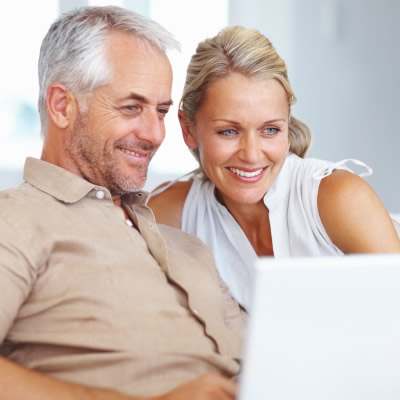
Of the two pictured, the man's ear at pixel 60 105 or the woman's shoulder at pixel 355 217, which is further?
the woman's shoulder at pixel 355 217

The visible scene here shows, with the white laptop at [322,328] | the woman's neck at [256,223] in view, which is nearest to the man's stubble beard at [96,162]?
the woman's neck at [256,223]

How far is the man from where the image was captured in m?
1.24

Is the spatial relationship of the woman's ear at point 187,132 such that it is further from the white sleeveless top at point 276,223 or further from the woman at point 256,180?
the white sleeveless top at point 276,223

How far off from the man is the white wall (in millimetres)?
3518

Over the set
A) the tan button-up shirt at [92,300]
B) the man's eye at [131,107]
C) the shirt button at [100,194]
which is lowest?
the tan button-up shirt at [92,300]

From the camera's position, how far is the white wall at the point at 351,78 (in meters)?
4.98

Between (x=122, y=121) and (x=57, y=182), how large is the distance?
8.7 inches

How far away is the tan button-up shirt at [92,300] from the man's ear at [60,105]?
0.43ft

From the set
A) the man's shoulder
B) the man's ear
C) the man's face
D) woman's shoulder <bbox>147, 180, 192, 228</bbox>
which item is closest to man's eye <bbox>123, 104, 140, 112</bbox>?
the man's face

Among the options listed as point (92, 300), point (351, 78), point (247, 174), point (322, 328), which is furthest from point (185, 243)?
point (351, 78)

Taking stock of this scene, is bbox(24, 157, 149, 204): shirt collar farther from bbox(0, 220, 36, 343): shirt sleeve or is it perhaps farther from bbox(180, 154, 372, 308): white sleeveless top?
bbox(180, 154, 372, 308): white sleeveless top

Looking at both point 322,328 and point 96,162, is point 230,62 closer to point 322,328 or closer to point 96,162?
point 96,162

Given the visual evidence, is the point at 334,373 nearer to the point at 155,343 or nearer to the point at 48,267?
the point at 155,343

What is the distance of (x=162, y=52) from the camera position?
162cm
